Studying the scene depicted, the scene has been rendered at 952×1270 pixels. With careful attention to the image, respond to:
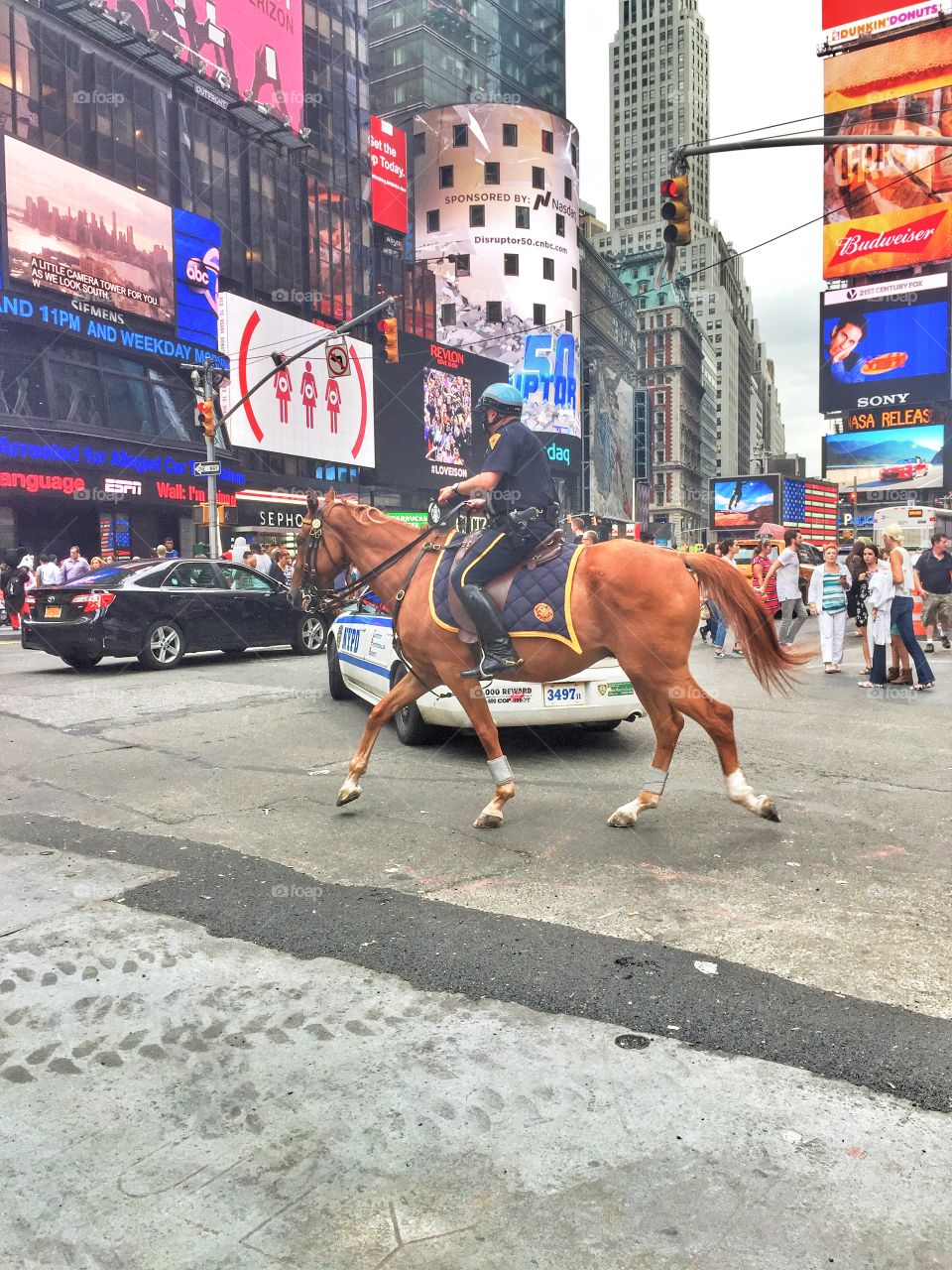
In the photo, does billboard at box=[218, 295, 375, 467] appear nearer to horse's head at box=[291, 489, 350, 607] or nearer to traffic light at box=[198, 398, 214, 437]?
traffic light at box=[198, 398, 214, 437]

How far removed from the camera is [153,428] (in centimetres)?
3625

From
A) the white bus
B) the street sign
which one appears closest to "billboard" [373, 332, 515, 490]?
the street sign

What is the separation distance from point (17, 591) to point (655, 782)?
835 inches

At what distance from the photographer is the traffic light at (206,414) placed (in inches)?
983

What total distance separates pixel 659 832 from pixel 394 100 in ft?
302

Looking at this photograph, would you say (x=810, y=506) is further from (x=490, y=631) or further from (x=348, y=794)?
(x=348, y=794)

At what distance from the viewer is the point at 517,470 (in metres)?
6.20

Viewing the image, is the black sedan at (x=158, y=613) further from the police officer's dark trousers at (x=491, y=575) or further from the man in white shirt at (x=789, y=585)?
the man in white shirt at (x=789, y=585)

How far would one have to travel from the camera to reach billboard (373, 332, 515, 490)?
53.1 meters

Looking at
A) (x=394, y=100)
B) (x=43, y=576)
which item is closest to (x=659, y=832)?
(x=43, y=576)

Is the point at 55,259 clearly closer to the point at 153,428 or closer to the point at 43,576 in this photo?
the point at 153,428

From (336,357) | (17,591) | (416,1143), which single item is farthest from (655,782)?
(336,357)

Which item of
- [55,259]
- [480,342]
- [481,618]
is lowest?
[481,618]

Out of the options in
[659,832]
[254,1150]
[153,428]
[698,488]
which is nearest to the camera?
[254,1150]
